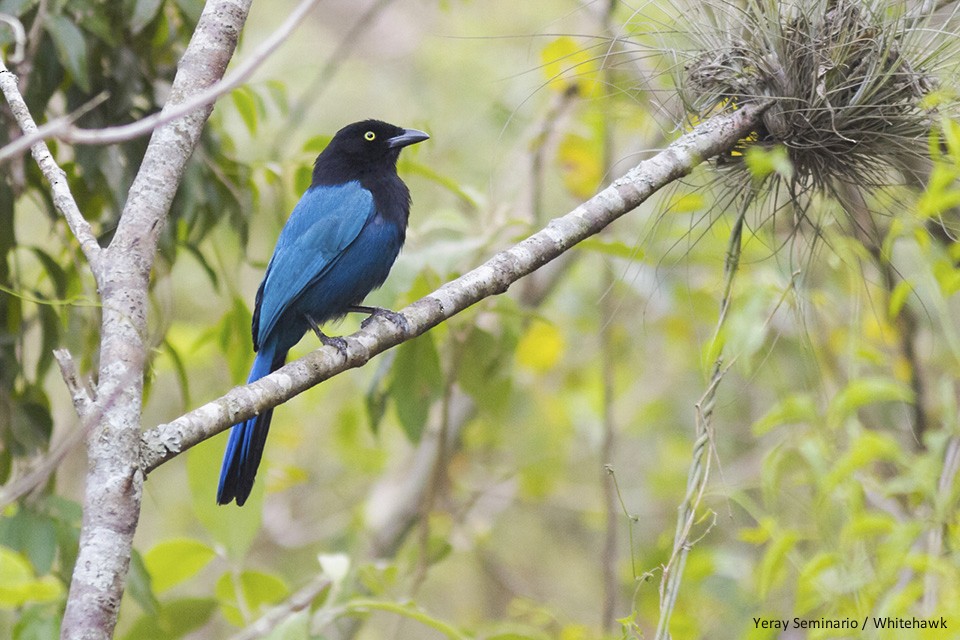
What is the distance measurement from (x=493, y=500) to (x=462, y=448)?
1.64 ft

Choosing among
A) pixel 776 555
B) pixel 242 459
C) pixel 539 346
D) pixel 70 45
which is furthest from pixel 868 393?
pixel 539 346

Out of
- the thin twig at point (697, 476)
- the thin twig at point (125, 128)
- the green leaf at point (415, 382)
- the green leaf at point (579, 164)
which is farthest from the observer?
the green leaf at point (579, 164)

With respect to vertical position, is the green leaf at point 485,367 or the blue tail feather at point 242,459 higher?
the green leaf at point 485,367

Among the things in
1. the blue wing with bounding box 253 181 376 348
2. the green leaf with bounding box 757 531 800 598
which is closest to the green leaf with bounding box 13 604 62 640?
the blue wing with bounding box 253 181 376 348

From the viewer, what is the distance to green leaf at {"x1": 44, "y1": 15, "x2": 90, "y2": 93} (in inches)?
118

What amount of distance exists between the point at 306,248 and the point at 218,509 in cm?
110

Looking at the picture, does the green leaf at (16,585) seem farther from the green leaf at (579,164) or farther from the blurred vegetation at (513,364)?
the green leaf at (579,164)

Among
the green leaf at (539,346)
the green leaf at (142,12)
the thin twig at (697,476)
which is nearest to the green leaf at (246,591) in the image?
the thin twig at (697,476)

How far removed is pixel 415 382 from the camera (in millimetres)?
3969

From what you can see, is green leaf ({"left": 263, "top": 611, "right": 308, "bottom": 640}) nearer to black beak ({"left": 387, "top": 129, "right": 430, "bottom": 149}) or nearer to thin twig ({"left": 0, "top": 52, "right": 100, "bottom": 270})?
thin twig ({"left": 0, "top": 52, "right": 100, "bottom": 270})

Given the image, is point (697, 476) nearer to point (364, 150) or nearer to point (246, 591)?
point (246, 591)

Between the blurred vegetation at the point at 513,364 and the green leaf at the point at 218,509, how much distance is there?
0.01 m

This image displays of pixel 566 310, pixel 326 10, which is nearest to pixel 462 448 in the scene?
pixel 566 310

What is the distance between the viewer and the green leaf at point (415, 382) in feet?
12.9
